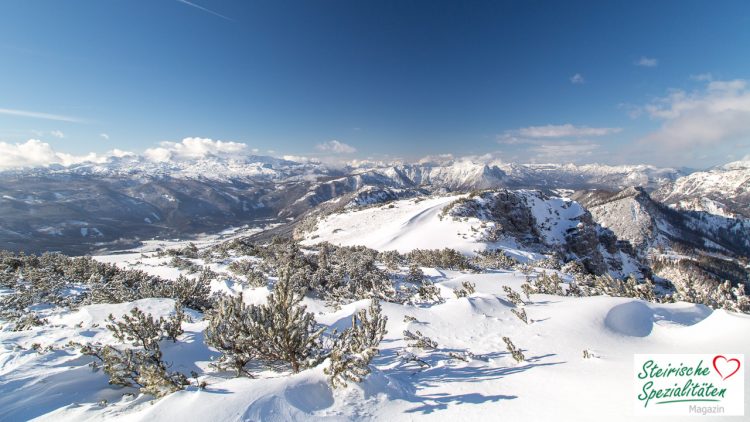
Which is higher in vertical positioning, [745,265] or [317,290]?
A: [317,290]

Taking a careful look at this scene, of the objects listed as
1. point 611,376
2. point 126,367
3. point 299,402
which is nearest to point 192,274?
point 126,367

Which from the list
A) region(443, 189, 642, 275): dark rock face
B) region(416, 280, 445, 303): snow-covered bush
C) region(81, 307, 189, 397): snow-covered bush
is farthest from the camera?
region(443, 189, 642, 275): dark rock face

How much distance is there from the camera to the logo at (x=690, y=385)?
3.88m

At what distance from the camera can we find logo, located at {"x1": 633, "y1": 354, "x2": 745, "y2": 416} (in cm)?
388

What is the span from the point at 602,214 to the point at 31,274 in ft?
755

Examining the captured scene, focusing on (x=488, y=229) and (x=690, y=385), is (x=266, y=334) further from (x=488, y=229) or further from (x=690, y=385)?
(x=488, y=229)

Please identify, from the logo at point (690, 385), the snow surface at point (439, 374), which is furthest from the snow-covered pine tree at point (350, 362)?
the logo at point (690, 385)

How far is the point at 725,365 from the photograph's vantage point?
4.68m

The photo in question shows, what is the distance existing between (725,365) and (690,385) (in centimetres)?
77

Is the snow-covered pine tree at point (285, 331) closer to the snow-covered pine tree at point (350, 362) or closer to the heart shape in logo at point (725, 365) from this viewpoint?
the snow-covered pine tree at point (350, 362)

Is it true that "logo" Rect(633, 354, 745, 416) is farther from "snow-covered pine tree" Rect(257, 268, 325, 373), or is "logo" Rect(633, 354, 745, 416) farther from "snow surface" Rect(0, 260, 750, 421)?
"snow-covered pine tree" Rect(257, 268, 325, 373)

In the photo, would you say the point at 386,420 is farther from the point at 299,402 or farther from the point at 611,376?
the point at 611,376

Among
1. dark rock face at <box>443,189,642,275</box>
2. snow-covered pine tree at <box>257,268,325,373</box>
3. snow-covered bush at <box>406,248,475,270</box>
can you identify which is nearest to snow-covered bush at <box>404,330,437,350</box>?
snow-covered pine tree at <box>257,268,325,373</box>

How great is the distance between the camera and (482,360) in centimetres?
623
